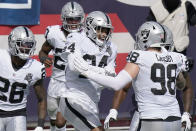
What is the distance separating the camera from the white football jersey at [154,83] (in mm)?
5816

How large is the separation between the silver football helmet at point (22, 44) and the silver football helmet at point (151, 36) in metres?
1.13

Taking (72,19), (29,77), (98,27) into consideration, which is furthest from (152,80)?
(72,19)

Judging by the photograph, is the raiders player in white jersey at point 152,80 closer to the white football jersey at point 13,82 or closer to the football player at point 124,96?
the football player at point 124,96

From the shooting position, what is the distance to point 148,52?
590 cm

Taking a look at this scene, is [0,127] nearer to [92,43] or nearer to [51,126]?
[92,43]

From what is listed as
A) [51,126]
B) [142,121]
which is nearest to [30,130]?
[51,126]

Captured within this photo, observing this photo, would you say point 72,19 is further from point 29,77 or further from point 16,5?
point 29,77

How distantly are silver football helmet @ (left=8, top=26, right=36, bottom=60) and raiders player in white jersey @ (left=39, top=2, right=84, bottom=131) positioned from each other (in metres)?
0.96

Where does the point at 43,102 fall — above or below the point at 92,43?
below

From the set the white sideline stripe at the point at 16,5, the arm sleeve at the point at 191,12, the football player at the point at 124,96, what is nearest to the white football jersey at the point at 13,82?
the football player at the point at 124,96

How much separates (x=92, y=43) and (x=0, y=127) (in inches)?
49.0

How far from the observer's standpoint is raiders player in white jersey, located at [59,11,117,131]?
6.49m

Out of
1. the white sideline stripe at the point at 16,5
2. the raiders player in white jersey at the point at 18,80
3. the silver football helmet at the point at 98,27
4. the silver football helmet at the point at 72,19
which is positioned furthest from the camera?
the white sideline stripe at the point at 16,5

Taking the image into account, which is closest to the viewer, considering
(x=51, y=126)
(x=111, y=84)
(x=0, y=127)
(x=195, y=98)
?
(x=111, y=84)
